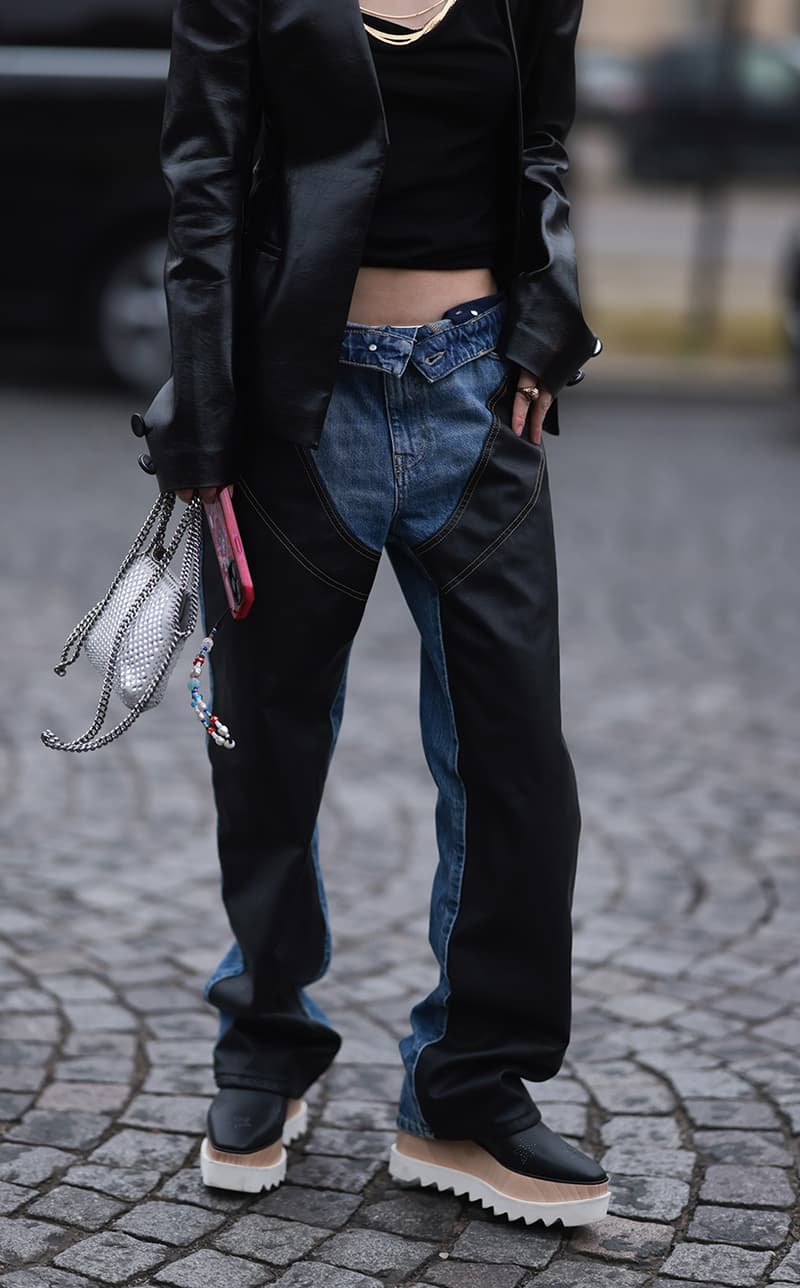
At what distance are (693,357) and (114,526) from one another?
18.1 ft

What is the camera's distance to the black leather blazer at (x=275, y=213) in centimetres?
245

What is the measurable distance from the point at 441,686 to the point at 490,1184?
0.74 m

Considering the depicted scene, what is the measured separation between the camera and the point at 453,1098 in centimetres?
275

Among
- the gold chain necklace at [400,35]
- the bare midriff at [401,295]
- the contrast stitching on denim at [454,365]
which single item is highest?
the gold chain necklace at [400,35]

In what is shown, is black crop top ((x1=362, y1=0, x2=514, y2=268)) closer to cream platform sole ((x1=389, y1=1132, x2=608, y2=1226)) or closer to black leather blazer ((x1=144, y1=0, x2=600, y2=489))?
black leather blazer ((x1=144, y1=0, x2=600, y2=489))

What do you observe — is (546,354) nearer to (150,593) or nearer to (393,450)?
(393,450)

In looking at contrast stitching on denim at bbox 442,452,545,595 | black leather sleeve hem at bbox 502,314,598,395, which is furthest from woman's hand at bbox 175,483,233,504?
black leather sleeve hem at bbox 502,314,598,395

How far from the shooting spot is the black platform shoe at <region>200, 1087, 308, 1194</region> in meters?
2.80

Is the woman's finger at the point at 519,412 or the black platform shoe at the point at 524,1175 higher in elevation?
the woman's finger at the point at 519,412

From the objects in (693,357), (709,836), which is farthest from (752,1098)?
(693,357)

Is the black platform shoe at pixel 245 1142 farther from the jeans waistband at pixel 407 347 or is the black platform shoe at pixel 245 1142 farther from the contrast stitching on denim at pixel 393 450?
the jeans waistband at pixel 407 347

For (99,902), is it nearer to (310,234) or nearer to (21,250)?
(310,234)

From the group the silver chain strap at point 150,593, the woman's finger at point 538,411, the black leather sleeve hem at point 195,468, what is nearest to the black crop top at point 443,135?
the woman's finger at point 538,411

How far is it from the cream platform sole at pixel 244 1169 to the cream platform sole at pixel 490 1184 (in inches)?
7.0
